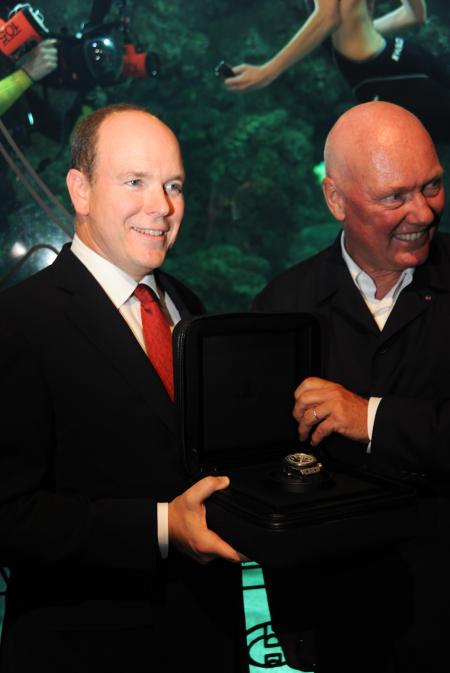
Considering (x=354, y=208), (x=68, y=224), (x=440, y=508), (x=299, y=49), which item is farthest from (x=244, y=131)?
(x=440, y=508)

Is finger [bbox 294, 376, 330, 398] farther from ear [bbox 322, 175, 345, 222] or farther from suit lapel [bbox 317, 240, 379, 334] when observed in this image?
ear [bbox 322, 175, 345, 222]

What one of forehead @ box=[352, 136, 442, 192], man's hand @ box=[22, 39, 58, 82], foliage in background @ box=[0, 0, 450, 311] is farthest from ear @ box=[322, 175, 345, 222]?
man's hand @ box=[22, 39, 58, 82]

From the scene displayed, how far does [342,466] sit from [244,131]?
19.5 feet

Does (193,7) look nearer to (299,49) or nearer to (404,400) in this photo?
(299,49)

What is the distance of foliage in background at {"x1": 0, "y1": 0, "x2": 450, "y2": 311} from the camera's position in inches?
264

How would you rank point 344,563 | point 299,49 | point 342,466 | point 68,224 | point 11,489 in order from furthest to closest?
point 299,49, point 68,224, point 344,563, point 342,466, point 11,489

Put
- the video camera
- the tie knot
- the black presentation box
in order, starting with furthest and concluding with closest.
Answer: the video camera < the tie knot < the black presentation box

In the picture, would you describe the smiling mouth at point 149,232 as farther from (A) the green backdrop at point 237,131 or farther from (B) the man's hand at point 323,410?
(A) the green backdrop at point 237,131

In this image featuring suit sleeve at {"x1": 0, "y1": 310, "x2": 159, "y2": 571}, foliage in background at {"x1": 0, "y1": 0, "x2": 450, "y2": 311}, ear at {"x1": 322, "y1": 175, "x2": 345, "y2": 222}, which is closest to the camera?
suit sleeve at {"x1": 0, "y1": 310, "x2": 159, "y2": 571}

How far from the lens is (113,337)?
52.2 inches

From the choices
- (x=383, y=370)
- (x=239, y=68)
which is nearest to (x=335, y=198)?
(x=383, y=370)

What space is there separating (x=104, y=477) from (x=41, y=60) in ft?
19.0

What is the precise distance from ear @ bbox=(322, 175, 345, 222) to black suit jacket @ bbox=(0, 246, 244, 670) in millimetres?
763

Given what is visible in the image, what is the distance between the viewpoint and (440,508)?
161cm
